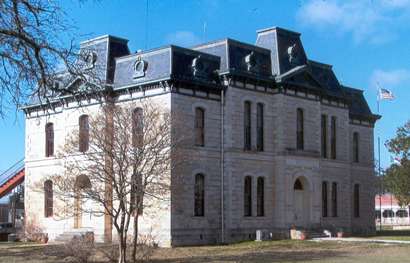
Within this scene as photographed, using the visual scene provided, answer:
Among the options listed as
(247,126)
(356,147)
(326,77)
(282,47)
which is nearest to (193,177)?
(247,126)

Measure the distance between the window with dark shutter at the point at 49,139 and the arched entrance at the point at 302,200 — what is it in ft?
53.0

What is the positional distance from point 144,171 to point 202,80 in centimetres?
1080

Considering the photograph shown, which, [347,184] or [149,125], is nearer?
[149,125]

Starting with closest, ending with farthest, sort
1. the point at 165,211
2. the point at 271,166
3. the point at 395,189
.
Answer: the point at 165,211
the point at 271,166
the point at 395,189

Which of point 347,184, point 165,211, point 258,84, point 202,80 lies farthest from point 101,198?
point 347,184

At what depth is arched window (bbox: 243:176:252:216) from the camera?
136 feet

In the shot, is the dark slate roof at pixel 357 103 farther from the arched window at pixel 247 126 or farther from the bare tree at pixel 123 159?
the bare tree at pixel 123 159

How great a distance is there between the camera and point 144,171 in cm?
3005

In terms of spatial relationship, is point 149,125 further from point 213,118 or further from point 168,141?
point 213,118

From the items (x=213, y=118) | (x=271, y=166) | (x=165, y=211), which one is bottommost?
(x=165, y=211)

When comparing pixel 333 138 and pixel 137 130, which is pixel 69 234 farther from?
pixel 333 138

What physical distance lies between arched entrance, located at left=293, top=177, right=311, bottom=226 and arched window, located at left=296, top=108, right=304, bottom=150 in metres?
2.16

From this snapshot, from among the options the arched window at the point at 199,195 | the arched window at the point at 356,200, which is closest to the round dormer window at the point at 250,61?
the arched window at the point at 199,195

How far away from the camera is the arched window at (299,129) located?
146 feet
